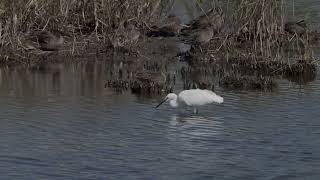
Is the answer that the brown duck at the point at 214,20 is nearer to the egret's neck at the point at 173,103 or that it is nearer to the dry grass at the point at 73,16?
the dry grass at the point at 73,16

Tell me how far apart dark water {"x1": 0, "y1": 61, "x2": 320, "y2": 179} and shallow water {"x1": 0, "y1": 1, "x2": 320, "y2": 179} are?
1 cm

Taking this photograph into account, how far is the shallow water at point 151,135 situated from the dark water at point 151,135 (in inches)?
0.4

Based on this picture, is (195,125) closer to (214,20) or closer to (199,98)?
(199,98)

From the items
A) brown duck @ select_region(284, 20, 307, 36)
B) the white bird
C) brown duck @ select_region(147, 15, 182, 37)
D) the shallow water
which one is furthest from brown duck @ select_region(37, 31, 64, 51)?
the white bird

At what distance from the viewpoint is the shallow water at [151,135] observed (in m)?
8.76

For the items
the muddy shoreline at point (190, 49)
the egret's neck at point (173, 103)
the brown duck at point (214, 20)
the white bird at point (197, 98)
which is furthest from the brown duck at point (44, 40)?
the white bird at point (197, 98)

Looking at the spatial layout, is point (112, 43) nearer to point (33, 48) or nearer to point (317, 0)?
point (33, 48)

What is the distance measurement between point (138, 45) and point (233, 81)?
175 inches

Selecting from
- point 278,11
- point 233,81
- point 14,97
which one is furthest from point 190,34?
point 14,97

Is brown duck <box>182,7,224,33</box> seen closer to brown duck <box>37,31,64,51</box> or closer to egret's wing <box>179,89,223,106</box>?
brown duck <box>37,31,64,51</box>

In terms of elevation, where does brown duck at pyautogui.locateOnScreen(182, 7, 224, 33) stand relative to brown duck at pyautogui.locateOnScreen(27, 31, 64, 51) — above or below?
above

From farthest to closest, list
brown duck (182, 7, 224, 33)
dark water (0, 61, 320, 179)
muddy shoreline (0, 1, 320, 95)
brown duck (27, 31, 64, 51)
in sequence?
brown duck (182, 7, 224, 33), brown duck (27, 31, 64, 51), muddy shoreline (0, 1, 320, 95), dark water (0, 61, 320, 179)

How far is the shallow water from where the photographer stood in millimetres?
8758

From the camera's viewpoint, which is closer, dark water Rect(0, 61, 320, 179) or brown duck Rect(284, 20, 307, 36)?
dark water Rect(0, 61, 320, 179)
